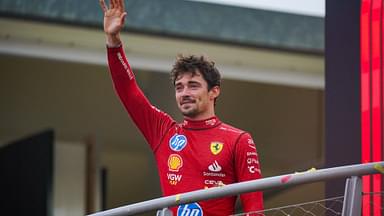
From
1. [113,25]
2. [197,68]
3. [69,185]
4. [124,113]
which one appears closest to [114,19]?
[113,25]

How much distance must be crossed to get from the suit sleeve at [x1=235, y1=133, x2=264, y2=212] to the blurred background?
710cm

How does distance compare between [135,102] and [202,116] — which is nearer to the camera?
[202,116]

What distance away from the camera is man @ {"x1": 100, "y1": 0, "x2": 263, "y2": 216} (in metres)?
5.48

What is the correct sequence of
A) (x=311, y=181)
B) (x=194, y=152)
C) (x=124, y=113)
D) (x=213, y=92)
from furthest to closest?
(x=124, y=113), (x=213, y=92), (x=194, y=152), (x=311, y=181)

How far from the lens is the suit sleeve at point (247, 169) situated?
5395mm

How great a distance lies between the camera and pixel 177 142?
568 cm

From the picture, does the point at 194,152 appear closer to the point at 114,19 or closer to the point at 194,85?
the point at 194,85

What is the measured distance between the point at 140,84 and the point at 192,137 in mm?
10253

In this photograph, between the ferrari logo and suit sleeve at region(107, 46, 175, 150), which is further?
suit sleeve at region(107, 46, 175, 150)

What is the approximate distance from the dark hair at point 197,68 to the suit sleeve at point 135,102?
0.22m

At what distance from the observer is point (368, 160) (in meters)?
7.16

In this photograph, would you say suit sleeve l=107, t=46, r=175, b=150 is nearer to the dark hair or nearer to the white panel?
the dark hair

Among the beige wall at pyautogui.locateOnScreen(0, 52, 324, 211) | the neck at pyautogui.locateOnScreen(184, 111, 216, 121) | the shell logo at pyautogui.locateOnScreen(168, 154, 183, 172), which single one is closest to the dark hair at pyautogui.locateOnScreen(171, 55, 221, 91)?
the neck at pyautogui.locateOnScreen(184, 111, 216, 121)

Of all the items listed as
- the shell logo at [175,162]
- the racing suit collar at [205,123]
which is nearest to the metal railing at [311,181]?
the shell logo at [175,162]
